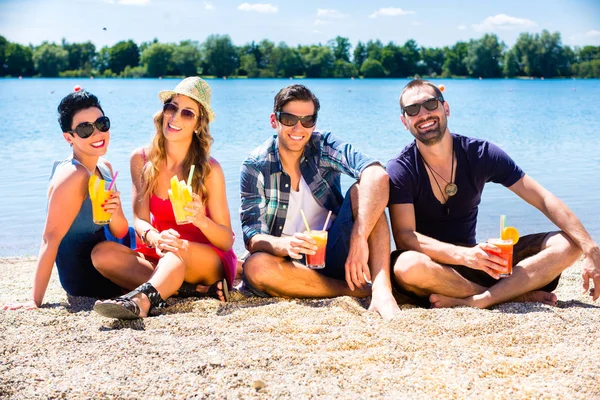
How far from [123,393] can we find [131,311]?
36.6 inches

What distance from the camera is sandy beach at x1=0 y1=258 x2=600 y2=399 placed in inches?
112

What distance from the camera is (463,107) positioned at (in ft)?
112

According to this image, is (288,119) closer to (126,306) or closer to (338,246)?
(338,246)

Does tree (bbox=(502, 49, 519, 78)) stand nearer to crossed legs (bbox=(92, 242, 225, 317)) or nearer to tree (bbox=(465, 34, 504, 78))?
tree (bbox=(465, 34, 504, 78))

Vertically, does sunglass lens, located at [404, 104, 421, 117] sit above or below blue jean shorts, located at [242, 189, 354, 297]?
above

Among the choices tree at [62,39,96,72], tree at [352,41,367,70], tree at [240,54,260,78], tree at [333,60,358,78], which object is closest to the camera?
tree at [62,39,96,72]

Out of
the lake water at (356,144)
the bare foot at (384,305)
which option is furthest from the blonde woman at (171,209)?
the lake water at (356,144)

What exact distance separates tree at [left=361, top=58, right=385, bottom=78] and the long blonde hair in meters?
99.3

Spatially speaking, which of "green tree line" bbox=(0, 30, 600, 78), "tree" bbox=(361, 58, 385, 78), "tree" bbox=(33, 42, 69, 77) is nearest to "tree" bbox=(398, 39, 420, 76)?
"green tree line" bbox=(0, 30, 600, 78)

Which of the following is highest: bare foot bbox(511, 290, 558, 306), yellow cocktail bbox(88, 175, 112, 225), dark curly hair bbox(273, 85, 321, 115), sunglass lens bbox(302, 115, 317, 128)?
dark curly hair bbox(273, 85, 321, 115)

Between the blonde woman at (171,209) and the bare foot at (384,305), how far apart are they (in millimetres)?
1059

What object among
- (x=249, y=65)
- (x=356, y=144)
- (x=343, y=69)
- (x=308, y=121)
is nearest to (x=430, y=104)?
(x=308, y=121)

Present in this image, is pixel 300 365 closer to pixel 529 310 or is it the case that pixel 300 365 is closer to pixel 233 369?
pixel 233 369

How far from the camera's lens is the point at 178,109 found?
448 centimetres
